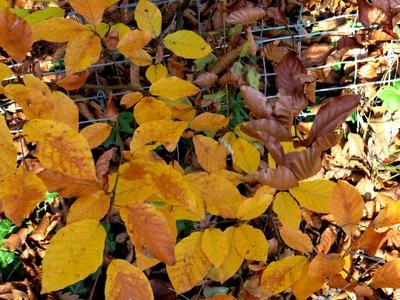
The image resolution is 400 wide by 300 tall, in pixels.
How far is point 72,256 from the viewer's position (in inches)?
37.6

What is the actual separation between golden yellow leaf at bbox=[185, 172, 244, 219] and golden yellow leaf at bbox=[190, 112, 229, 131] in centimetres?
23

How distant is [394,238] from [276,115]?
111 cm

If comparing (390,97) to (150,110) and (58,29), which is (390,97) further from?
(58,29)

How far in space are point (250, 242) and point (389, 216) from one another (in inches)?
12.7

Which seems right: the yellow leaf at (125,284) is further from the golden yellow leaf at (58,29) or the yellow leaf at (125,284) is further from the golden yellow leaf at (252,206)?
the golden yellow leaf at (58,29)

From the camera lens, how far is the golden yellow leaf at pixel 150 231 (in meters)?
0.95

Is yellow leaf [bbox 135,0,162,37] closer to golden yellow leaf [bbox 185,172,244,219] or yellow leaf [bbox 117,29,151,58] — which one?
yellow leaf [bbox 117,29,151,58]

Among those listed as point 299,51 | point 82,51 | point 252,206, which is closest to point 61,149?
point 82,51

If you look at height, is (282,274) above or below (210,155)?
below

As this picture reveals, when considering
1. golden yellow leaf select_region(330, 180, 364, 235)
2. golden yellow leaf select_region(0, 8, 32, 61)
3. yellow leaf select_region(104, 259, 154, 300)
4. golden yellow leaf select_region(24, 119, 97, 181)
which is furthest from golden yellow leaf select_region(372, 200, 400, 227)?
golden yellow leaf select_region(0, 8, 32, 61)

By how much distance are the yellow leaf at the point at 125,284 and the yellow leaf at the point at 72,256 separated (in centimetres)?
4

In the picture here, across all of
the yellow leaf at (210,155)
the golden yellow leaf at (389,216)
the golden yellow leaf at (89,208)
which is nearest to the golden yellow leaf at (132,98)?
the yellow leaf at (210,155)

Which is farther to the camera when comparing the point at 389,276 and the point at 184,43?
the point at 184,43

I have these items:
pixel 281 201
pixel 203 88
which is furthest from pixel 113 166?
pixel 281 201
